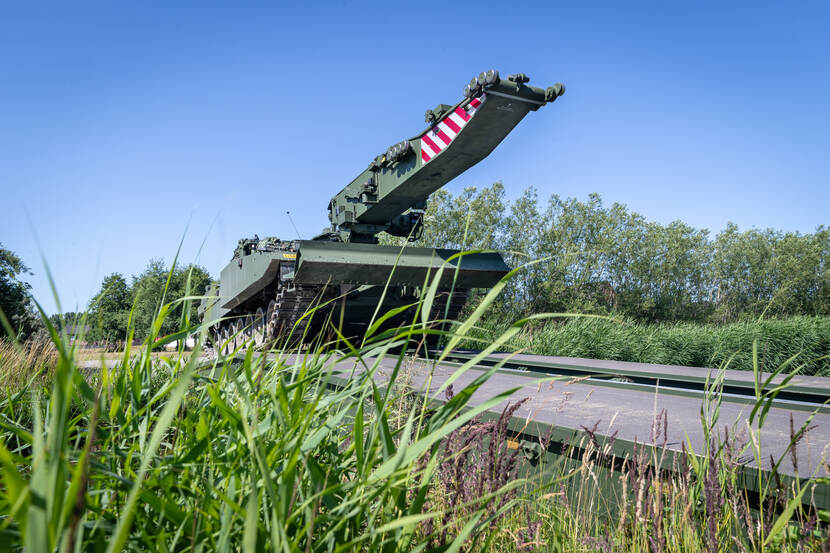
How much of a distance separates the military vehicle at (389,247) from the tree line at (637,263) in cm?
1569

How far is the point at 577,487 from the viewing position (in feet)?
6.75

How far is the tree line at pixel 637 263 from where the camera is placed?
2720 centimetres

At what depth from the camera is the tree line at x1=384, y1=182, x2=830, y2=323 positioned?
89.2 feet

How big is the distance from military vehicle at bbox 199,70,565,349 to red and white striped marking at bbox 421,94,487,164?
12 mm

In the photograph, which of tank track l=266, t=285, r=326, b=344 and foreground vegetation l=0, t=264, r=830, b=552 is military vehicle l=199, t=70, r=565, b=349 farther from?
foreground vegetation l=0, t=264, r=830, b=552

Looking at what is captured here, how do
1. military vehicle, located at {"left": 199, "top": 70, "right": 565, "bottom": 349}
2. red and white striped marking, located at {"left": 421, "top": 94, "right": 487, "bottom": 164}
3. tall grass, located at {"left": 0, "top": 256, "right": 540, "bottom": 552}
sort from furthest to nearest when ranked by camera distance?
red and white striped marking, located at {"left": 421, "top": 94, "right": 487, "bottom": 164} < military vehicle, located at {"left": 199, "top": 70, "right": 565, "bottom": 349} < tall grass, located at {"left": 0, "top": 256, "right": 540, "bottom": 552}

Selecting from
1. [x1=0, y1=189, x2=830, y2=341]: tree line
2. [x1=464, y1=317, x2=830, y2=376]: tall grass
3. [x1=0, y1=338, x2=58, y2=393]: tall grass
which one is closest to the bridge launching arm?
[x1=464, y1=317, x2=830, y2=376]: tall grass

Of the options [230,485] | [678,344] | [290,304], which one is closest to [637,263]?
[678,344]

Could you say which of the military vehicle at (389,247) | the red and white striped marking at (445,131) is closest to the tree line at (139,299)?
the military vehicle at (389,247)

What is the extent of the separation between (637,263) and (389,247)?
25620 mm

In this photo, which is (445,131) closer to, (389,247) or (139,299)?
(389,247)

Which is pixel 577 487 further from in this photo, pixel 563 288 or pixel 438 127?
pixel 563 288

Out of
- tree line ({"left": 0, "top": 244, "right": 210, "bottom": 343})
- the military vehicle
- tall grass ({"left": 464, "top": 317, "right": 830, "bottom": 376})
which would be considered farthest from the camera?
tall grass ({"left": 464, "top": 317, "right": 830, "bottom": 376})

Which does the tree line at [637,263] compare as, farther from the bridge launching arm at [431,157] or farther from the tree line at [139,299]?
the tree line at [139,299]
